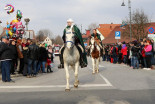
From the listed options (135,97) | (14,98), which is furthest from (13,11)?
(135,97)

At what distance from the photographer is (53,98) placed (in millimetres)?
7086

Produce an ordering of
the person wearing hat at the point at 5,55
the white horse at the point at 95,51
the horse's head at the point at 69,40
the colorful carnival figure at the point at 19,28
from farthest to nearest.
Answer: the colorful carnival figure at the point at 19,28 < the white horse at the point at 95,51 < the person wearing hat at the point at 5,55 < the horse's head at the point at 69,40

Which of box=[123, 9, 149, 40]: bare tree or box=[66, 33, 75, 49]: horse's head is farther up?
box=[123, 9, 149, 40]: bare tree

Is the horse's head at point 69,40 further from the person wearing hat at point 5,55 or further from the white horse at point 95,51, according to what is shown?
the white horse at point 95,51

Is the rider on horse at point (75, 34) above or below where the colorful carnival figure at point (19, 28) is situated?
below

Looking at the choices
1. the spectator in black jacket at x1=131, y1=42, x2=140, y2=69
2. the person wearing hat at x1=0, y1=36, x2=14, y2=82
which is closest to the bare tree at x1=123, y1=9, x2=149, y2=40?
the spectator in black jacket at x1=131, y1=42, x2=140, y2=69

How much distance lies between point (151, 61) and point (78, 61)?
10683 mm

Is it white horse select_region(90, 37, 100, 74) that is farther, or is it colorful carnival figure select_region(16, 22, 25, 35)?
colorful carnival figure select_region(16, 22, 25, 35)

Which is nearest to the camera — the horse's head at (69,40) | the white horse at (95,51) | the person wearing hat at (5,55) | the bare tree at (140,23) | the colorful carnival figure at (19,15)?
the horse's head at (69,40)

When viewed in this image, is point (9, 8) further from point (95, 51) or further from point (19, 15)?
point (95, 51)

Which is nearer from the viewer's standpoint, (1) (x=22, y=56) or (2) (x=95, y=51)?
(1) (x=22, y=56)

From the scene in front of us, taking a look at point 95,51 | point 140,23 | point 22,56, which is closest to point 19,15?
point 22,56

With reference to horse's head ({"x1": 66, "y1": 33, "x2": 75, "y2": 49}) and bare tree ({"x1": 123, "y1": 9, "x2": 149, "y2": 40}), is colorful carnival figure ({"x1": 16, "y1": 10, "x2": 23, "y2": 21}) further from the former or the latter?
bare tree ({"x1": 123, "y1": 9, "x2": 149, "y2": 40})

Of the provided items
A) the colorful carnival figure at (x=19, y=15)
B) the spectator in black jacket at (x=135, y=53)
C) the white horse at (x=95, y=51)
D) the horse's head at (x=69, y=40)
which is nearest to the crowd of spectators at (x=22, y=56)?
the white horse at (x=95, y=51)
